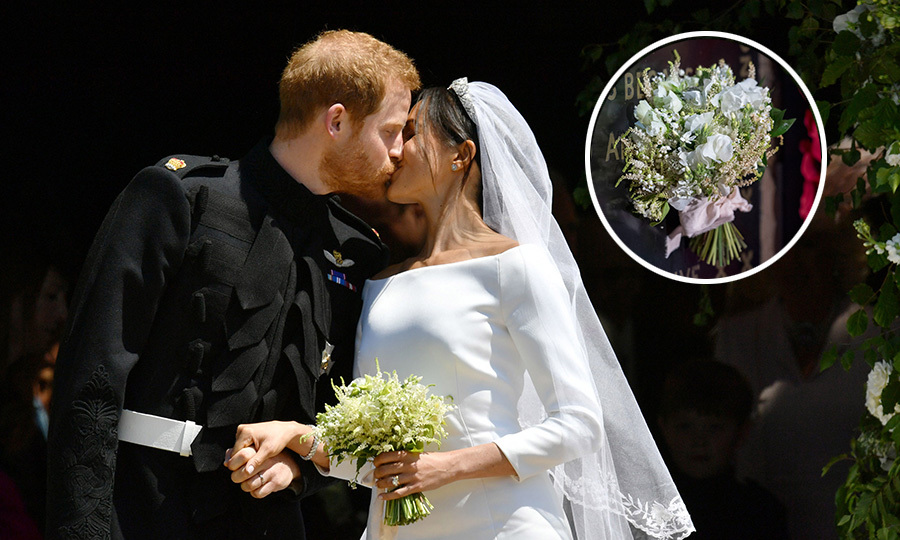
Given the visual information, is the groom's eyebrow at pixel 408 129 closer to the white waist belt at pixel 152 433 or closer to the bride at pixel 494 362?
the bride at pixel 494 362

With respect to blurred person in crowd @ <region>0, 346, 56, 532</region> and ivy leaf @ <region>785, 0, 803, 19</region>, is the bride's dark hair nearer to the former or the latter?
ivy leaf @ <region>785, 0, 803, 19</region>

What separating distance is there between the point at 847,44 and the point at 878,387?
1231mm

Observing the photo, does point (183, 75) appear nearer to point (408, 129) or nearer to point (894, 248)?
point (408, 129)

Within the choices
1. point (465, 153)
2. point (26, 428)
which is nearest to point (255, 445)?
point (465, 153)

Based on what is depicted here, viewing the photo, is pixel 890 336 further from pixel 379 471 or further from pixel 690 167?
pixel 379 471

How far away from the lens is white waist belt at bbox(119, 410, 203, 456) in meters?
2.33

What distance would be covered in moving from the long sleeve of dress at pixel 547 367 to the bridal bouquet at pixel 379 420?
0.25 meters

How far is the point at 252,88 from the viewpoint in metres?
3.67

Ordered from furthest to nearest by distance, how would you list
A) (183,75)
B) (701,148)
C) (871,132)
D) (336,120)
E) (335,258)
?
1. (183,75)
2. (701,148)
3. (871,132)
4. (335,258)
5. (336,120)

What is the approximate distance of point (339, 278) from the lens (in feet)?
8.87

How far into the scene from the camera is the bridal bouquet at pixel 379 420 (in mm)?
2178

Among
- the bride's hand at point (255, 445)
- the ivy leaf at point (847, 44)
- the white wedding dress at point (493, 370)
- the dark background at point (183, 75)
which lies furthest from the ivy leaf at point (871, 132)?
the bride's hand at point (255, 445)

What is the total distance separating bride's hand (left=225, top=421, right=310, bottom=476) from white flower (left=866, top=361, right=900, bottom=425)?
6.87ft

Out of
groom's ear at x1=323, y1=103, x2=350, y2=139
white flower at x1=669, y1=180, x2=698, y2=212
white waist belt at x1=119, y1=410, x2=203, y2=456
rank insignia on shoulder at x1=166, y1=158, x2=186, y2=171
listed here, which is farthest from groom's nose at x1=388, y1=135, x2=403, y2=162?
white flower at x1=669, y1=180, x2=698, y2=212
